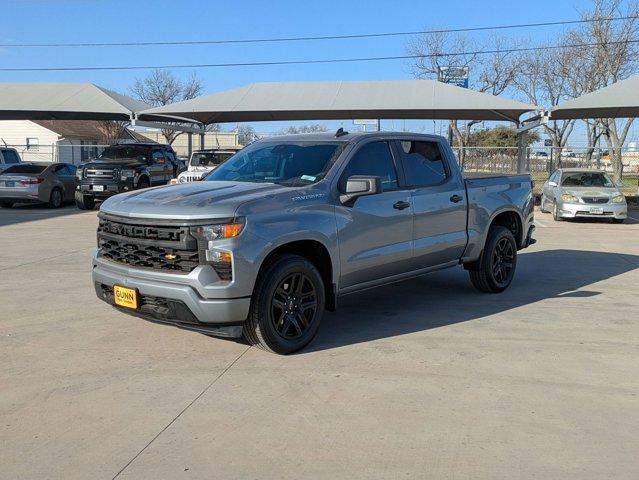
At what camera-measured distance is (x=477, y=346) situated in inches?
220

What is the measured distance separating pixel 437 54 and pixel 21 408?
44.0m

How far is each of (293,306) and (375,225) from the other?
1195 millimetres

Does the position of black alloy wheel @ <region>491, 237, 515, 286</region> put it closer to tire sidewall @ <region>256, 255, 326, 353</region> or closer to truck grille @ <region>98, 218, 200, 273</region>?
tire sidewall @ <region>256, 255, 326, 353</region>

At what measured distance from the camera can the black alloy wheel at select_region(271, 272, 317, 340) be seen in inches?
202

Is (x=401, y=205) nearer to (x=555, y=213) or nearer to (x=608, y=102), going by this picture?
(x=555, y=213)

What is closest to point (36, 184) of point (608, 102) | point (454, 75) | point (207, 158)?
point (207, 158)

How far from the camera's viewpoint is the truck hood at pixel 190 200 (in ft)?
15.8

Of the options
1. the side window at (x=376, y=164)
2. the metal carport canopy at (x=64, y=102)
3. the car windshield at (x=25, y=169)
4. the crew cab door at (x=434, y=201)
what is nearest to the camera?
the side window at (x=376, y=164)

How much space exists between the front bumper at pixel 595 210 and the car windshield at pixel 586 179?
1.16 metres

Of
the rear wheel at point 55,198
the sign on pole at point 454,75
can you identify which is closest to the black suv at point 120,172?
the rear wheel at point 55,198

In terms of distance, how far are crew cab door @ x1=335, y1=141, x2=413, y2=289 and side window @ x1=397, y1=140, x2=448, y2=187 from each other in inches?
9.5

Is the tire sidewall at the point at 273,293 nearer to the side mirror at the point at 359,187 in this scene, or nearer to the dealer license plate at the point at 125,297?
the side mirror at the point at 359,187

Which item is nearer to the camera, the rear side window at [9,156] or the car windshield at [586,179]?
the car windshield at [586,179]

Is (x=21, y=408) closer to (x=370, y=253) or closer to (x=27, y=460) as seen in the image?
(x=27, y=460)
